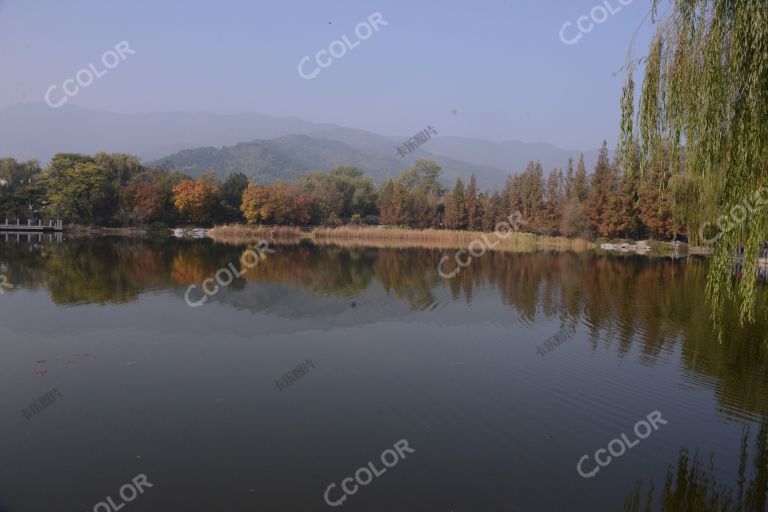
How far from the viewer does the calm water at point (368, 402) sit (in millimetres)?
5215

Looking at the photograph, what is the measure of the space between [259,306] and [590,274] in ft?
51.6

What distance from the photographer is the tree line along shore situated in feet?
155

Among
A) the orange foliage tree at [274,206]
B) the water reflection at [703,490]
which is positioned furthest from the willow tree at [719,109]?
the orange foliage tree at [274,206]

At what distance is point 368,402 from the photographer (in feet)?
24.5

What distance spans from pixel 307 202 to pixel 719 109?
5531 centimetres

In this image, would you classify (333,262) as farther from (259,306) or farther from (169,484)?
(169,484)

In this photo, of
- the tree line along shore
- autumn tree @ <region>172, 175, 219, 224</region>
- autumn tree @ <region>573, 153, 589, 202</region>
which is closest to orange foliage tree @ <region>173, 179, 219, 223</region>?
autumn tree @ <region>172, 175, 219, 224</region>

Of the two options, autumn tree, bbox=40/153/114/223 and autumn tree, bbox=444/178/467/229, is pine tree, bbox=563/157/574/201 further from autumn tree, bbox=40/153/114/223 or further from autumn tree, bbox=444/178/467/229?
autumn tree, bbox=40/153/114/223

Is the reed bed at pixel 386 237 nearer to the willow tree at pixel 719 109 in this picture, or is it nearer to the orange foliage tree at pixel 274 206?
the orange foliage tree at pixel 274 206

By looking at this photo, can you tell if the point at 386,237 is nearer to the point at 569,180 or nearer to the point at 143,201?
the point at 569,180

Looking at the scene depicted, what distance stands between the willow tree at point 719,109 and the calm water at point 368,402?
2236 millimetres

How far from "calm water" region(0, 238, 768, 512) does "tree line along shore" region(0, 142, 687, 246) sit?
109ft

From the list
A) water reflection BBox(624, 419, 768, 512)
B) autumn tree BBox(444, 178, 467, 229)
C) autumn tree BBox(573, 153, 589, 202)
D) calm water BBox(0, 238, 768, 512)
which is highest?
autumn tree BBox(573, 153, 589, 202)

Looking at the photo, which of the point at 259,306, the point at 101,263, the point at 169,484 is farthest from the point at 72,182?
the point at 169,484
